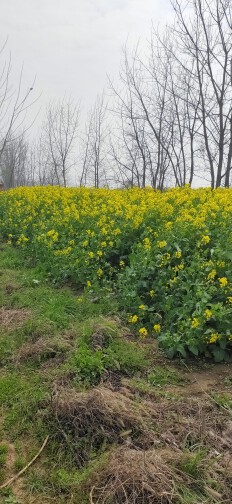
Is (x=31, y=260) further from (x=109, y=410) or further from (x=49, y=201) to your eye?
(x=109, y=410)

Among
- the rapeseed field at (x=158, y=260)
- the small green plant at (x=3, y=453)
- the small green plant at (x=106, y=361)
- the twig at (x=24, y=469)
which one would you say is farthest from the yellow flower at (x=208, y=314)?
the small green plant at (x=3, y=453)

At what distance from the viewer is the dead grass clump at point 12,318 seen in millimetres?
4509

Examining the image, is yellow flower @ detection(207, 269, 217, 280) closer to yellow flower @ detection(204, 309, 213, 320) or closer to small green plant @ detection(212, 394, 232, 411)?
yellow flower @ detection(204, 309, 213, 320)

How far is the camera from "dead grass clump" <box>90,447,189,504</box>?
2.18 metres

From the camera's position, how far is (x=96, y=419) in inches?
109

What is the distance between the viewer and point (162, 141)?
22.2 metres

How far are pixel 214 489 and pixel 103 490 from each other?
575 millimetres

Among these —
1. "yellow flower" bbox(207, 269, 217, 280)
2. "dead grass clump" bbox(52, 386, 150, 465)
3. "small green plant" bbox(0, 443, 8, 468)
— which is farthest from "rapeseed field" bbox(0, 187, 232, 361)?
"small green plant" bbox(0, 443, 8, 468)

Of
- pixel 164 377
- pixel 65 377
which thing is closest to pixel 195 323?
pixel 164 377

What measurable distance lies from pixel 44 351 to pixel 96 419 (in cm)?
113

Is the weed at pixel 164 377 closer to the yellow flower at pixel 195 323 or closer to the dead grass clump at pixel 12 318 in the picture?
the yellow flower at pixel 195 323

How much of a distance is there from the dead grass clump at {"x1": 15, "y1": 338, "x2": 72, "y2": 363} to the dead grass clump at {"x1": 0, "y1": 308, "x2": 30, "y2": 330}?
679 mm

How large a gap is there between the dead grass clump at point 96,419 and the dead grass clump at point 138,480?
261 mm

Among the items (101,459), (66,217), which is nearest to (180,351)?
(101,459)
